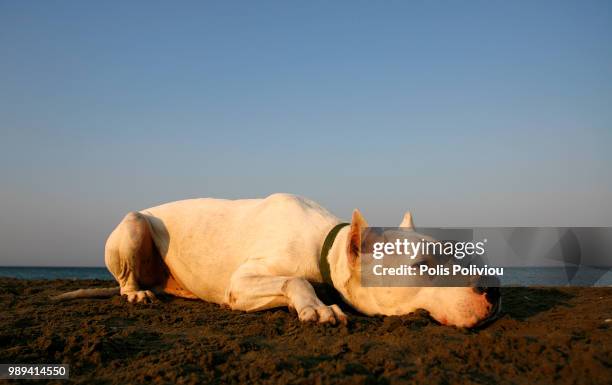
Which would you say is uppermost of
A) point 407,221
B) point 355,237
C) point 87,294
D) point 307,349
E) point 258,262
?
point 407,221

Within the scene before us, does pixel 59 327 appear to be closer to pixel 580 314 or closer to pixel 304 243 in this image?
pixel 304 243

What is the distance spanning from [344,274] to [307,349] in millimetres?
1480

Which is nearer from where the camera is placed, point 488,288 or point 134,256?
point 488,288

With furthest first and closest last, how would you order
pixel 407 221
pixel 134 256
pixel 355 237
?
pixel 134 256 < pixel 407 221 < pixel 355 237

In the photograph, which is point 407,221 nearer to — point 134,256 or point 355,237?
point 355,237

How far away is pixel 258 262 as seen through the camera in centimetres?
481

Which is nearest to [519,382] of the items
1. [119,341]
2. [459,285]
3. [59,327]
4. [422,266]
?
[459,285]

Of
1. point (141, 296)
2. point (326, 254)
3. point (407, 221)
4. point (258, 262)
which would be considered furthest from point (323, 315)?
point (141, 296)

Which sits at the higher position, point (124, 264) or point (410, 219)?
point (410, 219)

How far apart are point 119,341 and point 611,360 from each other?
294 cm

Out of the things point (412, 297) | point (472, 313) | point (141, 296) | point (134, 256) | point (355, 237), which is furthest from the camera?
point (134, 256)

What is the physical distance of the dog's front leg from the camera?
3.62m

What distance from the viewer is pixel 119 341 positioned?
3.14m

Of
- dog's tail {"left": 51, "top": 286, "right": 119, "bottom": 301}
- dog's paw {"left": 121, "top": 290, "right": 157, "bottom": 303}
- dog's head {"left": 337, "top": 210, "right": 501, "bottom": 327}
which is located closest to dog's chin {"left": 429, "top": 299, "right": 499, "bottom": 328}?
dog's head {"left": 337, "top": 210, "right": 501, "bottom": 327}
